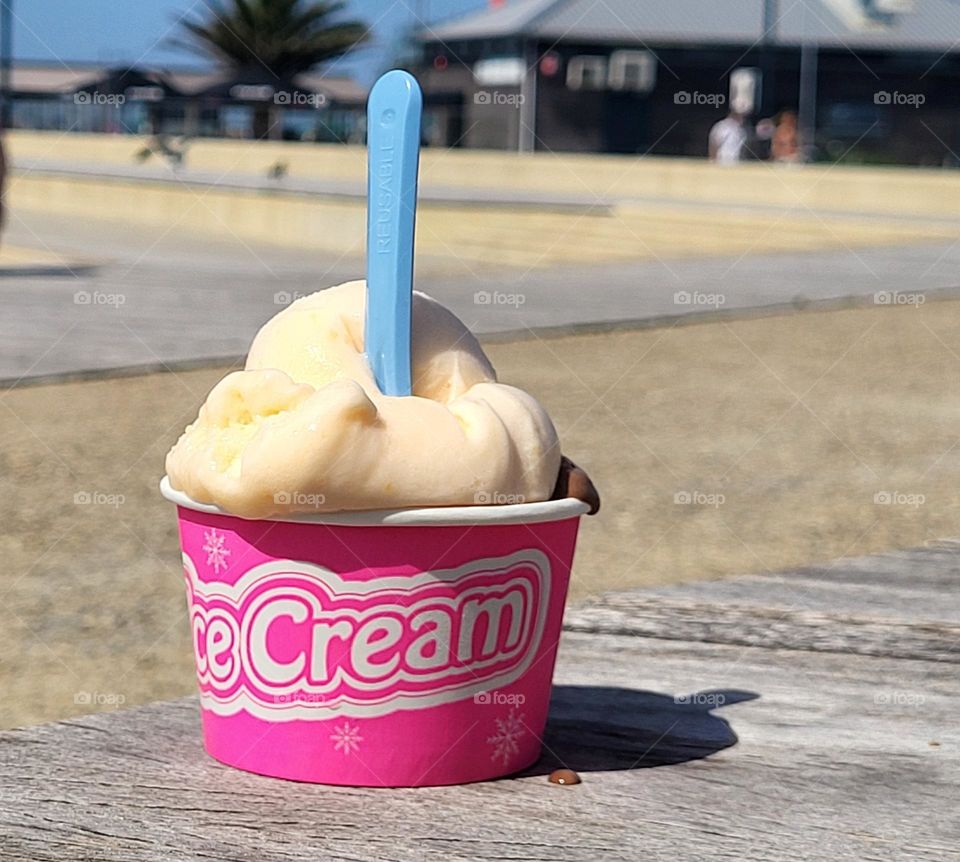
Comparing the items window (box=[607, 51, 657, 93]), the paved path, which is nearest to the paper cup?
the paved path

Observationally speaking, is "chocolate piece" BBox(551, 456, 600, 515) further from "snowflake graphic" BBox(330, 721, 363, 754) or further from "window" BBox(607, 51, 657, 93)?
"window" BBox(607, 51, 657, 93)

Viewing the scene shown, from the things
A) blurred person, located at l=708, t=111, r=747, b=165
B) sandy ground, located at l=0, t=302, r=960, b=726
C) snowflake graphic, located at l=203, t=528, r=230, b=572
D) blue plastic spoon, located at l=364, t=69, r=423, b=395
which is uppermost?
blurred person, located at l=708, t=111, r=747, b=165

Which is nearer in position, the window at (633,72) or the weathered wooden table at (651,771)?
the weathered wooden table at (651,771)

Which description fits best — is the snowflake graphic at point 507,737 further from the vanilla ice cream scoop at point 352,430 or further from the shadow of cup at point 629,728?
the vanilla ice cream scoop at point 352,430

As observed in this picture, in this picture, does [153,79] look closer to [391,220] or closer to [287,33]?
[287,33]

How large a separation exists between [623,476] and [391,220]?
403 centimetres

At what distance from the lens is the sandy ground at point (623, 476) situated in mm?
3828

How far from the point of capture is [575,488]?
1.88 meters

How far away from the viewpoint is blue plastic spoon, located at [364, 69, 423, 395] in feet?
5.83

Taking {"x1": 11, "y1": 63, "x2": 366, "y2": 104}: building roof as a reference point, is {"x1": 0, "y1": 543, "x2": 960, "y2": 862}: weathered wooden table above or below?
below

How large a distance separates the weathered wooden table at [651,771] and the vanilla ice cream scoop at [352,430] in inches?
13.4

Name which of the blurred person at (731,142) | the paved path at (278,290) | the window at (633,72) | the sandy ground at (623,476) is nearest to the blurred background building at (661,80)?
the window at (633,72)

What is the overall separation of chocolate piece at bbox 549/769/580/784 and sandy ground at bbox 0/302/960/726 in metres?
1.61

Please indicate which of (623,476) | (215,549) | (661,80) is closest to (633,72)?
(661,80)
